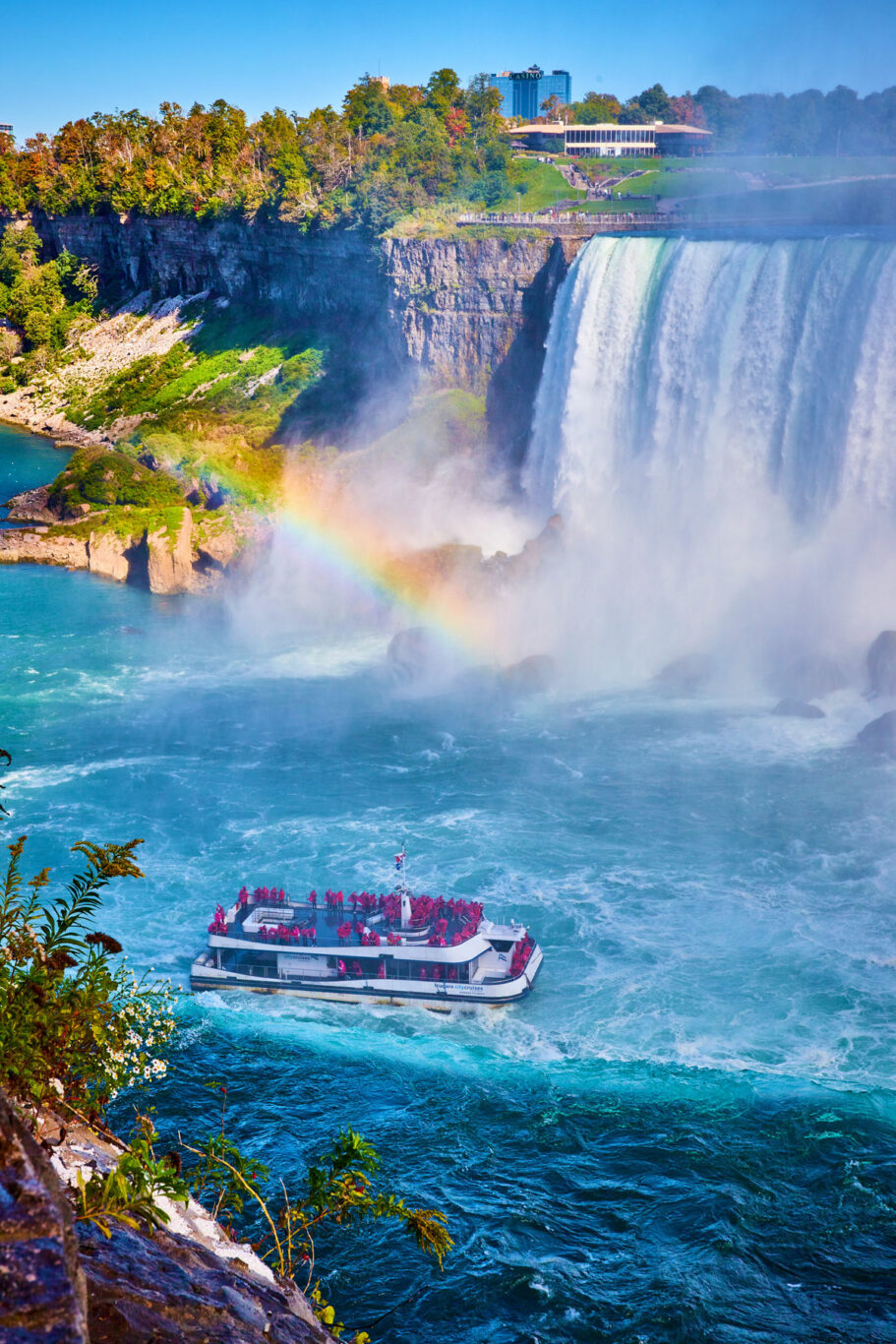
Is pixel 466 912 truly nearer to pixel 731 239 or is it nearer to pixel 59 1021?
pixel 59 1021

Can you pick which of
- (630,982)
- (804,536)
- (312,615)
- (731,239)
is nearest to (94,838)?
(630,982)

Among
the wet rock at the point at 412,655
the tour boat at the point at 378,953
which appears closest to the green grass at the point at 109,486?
the wet rock at the point at 412,655

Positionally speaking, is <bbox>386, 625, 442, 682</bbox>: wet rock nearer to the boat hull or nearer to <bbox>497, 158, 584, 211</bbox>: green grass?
the boat hull

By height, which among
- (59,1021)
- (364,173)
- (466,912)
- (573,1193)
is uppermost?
(364,173)

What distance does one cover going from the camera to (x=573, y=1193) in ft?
77.7

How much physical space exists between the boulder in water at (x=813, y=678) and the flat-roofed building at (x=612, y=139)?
73.2 m

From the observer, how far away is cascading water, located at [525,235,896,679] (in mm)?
50062

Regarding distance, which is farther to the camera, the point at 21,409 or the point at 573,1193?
the point at 21,409

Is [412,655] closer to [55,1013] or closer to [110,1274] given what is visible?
[55,1013]

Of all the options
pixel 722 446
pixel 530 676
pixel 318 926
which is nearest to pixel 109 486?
pixel 530 676

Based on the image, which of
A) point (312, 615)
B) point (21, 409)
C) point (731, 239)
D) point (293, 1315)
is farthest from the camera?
point (21, 409)

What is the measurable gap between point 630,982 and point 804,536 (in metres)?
28.7

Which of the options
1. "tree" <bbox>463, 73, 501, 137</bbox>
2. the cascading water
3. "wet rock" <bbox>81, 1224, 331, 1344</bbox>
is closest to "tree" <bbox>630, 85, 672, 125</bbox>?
"tree" <bbox>463, 73, 501, 137</bbox>

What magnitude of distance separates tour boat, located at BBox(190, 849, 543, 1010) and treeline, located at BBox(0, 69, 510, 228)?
56.2 meters
